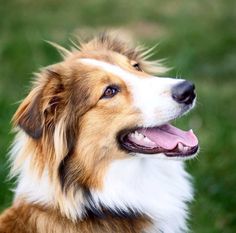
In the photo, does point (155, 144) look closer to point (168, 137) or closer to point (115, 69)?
point (168, 137)

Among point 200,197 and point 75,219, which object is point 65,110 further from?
point 200,197

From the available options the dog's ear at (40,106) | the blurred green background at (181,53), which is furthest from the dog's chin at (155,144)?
the blurred green background at (181,53)

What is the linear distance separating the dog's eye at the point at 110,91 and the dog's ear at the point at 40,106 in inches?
9.6

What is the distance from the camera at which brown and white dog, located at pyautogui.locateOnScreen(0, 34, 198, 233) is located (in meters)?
3.76

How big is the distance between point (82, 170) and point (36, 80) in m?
0.59

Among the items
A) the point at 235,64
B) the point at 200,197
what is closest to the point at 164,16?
the point at 235,64

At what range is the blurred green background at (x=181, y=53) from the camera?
5.37 meters

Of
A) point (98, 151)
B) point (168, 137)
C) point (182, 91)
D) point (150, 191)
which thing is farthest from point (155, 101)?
point (150, 191)

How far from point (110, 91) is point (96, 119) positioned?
6.9 inches

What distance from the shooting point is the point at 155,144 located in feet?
12.7

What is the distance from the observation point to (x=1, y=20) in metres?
8.77

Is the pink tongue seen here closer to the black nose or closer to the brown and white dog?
the brown and white dog

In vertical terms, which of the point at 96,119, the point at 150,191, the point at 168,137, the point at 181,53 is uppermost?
the point at 96,119

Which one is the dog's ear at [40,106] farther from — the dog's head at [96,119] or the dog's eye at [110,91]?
the dog's eye at [110,91]
